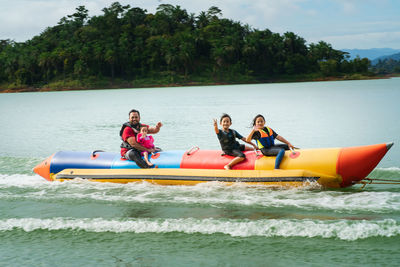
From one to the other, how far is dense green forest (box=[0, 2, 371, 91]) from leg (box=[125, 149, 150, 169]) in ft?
203

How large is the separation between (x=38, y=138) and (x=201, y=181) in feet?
34.3

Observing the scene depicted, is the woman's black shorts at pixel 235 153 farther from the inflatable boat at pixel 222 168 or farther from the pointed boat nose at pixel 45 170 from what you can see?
the pointed boat nose at pixel 45 170

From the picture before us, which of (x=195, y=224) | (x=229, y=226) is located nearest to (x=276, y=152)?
(x=229, y=226)

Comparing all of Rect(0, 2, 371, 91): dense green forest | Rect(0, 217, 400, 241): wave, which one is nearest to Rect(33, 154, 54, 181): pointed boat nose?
Rect(0, 217, 400, 241): wave

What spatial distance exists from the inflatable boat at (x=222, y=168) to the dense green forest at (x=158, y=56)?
61.5m

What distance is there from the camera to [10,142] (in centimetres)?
1479

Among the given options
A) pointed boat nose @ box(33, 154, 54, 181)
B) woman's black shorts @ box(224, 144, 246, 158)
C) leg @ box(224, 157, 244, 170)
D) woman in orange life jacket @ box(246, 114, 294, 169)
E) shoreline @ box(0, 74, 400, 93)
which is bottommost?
pointed boat nose @ box(33, 154, 54, 181)

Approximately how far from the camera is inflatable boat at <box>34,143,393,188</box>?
6.54 meters

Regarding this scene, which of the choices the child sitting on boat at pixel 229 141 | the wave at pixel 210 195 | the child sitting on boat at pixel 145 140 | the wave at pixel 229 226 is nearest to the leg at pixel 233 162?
the child sitting on boat at pixel 229 141

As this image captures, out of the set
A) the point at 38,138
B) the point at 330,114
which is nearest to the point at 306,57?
the point at 330,114

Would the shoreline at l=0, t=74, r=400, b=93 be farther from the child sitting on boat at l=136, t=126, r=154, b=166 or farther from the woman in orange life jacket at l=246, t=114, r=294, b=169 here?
the woman in orange life jacket at l=246, t=114, r=294, b=169

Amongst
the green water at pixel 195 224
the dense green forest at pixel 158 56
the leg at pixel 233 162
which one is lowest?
the green water at pixel 195 224

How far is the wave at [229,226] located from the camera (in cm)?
509

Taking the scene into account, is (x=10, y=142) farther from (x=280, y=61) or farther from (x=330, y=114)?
(x=280, y=61)
